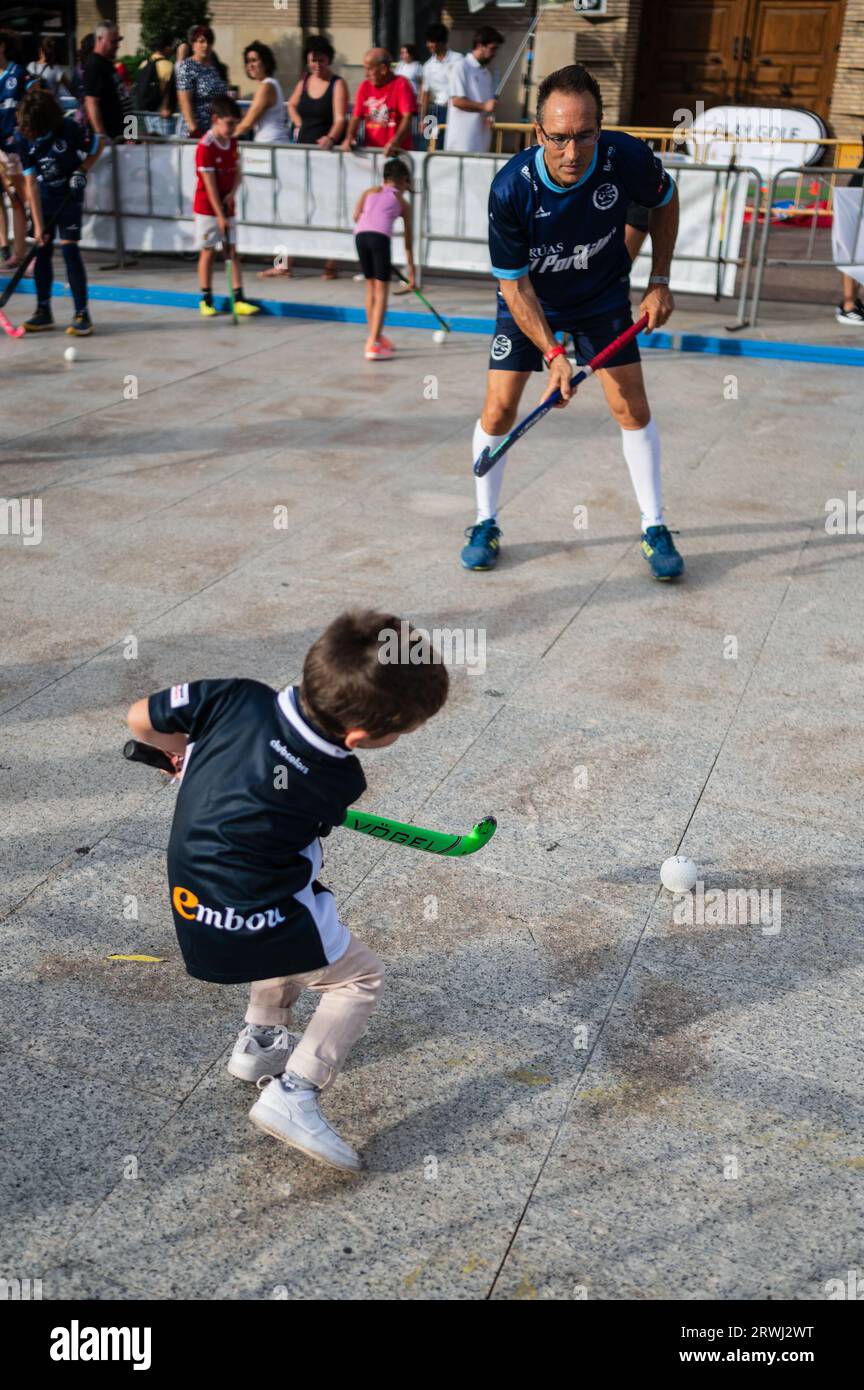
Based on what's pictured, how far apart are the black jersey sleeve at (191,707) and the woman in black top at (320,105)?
443 inches

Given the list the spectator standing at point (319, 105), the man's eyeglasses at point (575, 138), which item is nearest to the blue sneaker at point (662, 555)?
the man's eyeglasses at point (575, 138)

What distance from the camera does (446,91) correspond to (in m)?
16.0

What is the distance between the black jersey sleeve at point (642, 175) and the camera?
5.28m

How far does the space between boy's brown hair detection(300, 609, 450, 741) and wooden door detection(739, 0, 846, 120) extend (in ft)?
68.1

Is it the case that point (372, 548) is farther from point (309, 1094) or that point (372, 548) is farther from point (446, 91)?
point (446, 91)

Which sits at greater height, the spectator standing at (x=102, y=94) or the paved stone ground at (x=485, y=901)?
the spectator standing at (x=102, y=94)

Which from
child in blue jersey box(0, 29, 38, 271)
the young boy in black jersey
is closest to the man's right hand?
the young boy in black jersey

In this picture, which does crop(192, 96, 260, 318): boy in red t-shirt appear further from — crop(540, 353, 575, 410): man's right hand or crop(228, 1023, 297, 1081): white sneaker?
crop(228, 1023, 297, 1081): white sneaker

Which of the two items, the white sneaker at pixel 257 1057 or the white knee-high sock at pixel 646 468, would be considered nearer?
the white sneaker at pixel 257 1057

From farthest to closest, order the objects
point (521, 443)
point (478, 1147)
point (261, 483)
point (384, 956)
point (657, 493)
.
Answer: point (521, 443) → point (261, 483) → point (657, 493) → point (384, 956) → point (478, 1147)

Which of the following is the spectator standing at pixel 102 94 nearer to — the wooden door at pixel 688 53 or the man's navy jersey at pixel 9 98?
the man's navy jersey at pixel 9 98

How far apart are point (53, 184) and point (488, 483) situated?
6.32 m
